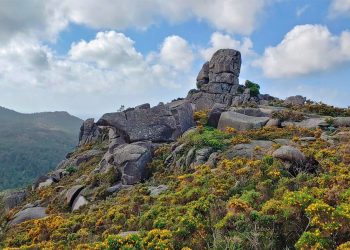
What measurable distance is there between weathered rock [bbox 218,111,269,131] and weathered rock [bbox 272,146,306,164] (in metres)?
10.9

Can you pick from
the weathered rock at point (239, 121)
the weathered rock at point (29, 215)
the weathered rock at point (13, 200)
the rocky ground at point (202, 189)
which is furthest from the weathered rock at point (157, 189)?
the weathered rock at point (13, 200)

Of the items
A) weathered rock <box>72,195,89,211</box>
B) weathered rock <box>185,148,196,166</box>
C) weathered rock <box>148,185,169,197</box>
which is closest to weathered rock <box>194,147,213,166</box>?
weathered rock <box>185,148,196,166</box>

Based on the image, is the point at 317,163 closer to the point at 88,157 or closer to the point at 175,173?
the point at 175,173

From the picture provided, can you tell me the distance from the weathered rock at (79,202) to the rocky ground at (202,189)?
0.09 metres

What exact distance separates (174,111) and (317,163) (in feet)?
57.9

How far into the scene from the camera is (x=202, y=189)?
1812 cm

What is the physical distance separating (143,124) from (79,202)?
9719mm

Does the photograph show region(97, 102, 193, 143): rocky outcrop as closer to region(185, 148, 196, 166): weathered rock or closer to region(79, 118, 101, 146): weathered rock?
region(185, 148, 196, 166): weathered rock

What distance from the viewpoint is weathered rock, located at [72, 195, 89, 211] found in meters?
24.4

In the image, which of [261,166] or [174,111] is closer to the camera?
[261,166]

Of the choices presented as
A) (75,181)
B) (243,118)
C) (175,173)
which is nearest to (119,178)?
(175,173)

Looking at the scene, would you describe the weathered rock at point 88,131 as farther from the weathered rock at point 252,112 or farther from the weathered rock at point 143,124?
the weathered rock at point 252,112

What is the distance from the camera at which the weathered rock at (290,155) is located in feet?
62.0

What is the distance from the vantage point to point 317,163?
19062 millimetres
